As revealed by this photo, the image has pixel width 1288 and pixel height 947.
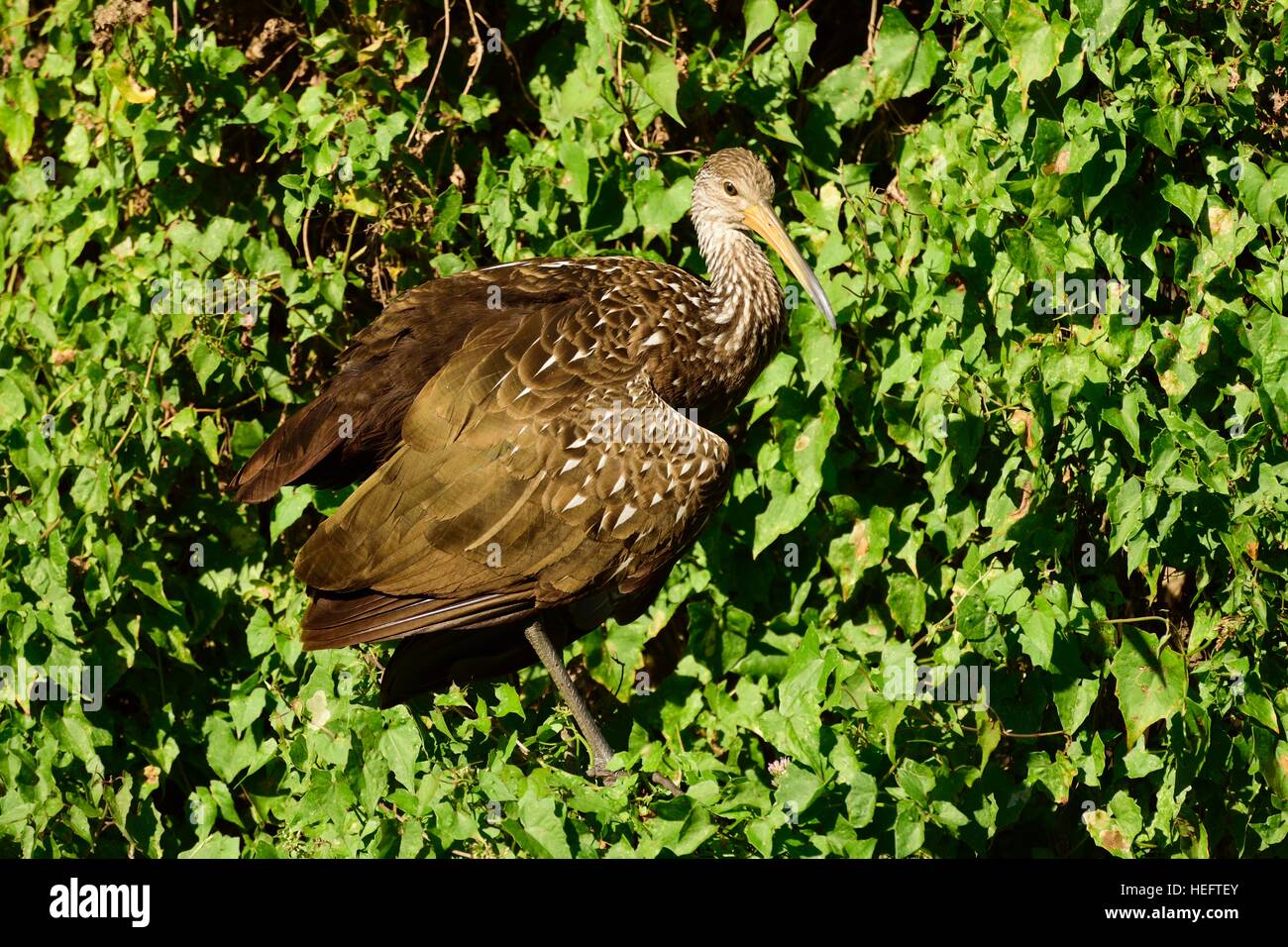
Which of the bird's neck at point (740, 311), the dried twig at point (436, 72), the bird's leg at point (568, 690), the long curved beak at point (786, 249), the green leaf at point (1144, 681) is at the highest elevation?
the dried twig at point (436, 72)

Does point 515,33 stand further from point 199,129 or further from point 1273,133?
point 1273,133

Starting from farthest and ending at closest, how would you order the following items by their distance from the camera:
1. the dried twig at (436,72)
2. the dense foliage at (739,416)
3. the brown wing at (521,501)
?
the dried twig at (436,72)
the brown wing at (521,501)
the dense foliage at (739,416)

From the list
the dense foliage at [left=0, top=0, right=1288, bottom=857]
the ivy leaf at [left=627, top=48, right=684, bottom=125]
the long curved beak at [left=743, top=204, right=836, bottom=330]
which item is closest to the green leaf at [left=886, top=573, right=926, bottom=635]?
the dense foliage at [left=0, top=0, right=1288, bottom=857]

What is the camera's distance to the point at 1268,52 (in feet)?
11.0

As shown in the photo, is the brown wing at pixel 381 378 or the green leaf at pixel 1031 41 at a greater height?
the green leaf at pixel 1031 41

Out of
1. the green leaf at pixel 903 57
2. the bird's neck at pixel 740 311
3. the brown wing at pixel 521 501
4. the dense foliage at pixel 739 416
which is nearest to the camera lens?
the dense foliage at pixel 739 416

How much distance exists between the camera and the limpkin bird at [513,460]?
11.9 ft

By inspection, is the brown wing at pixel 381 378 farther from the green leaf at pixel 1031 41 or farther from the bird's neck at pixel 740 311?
the green leaf at pixel 1031 41

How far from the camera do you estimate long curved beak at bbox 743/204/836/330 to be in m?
3.83

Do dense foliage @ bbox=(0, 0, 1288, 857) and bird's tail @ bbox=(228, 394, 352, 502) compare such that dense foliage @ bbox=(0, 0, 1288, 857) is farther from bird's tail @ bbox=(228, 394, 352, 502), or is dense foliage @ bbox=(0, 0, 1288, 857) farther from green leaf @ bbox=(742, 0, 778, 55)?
bird's tail @ bbox=(228, 394, 352, 502)

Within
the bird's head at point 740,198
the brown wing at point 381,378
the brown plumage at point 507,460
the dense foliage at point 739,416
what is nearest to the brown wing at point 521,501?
the brown plumage at point 507,460

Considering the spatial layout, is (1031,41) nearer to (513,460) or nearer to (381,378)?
(513,460)

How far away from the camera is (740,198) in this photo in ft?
13.4

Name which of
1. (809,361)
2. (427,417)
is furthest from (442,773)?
(809,361)
